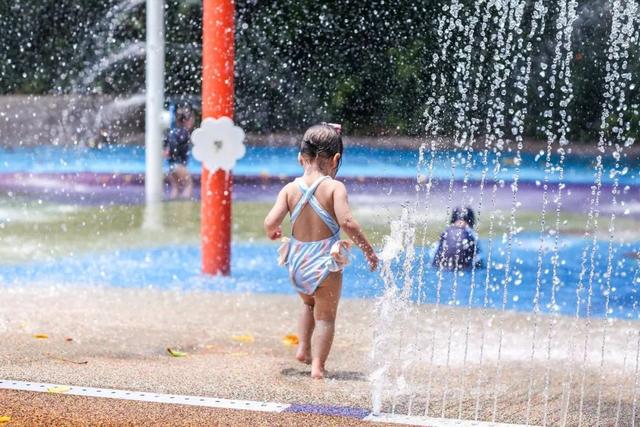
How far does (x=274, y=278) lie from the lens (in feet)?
27.1

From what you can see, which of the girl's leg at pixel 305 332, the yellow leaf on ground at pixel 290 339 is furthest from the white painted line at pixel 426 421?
the yellow leaf on ground at pixel 290 339

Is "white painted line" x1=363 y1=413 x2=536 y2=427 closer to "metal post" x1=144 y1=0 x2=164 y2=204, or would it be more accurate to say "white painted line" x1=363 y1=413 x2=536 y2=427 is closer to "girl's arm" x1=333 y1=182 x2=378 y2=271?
"girl's arm" x1=333 y1=182 x2=378 y2=271

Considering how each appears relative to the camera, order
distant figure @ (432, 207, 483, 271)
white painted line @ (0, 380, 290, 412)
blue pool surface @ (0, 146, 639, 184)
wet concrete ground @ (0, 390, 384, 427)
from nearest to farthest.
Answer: wet concrete ground @ (0, 390, 384, 427) → white painted line @ (0, 380, 290, 412) → distant figure @ (432, 207, 483, 271) → blue pool surface @ (0, 146, 639, 184)

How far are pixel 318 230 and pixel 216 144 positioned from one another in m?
2.89

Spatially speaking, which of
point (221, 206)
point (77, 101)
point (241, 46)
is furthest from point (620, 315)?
point (77, 101)

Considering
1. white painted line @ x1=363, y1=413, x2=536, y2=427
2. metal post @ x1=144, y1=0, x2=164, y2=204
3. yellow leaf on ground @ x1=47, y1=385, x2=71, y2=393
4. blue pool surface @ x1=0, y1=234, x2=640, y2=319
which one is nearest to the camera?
white painted line @ x1=363, y1=413, x2=536, y2=427

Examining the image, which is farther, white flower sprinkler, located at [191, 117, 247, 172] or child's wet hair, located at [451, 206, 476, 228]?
child's wet hair, located at [451, 206, 476, 228]

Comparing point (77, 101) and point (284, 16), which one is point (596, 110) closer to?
point (284, 16)

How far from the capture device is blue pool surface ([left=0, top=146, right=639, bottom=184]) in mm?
13906

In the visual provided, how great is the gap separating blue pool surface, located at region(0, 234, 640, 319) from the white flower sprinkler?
0.82 m

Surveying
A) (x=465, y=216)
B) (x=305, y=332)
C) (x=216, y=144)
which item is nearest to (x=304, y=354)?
(x=305, y=332)

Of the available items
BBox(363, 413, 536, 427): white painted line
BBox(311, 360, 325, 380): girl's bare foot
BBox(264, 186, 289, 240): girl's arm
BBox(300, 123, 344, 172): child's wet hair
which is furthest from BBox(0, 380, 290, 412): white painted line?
BBox(300, 123, 344, 172): child's wet hair

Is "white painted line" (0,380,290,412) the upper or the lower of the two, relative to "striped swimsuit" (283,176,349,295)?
lower

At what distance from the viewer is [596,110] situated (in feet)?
47.4
